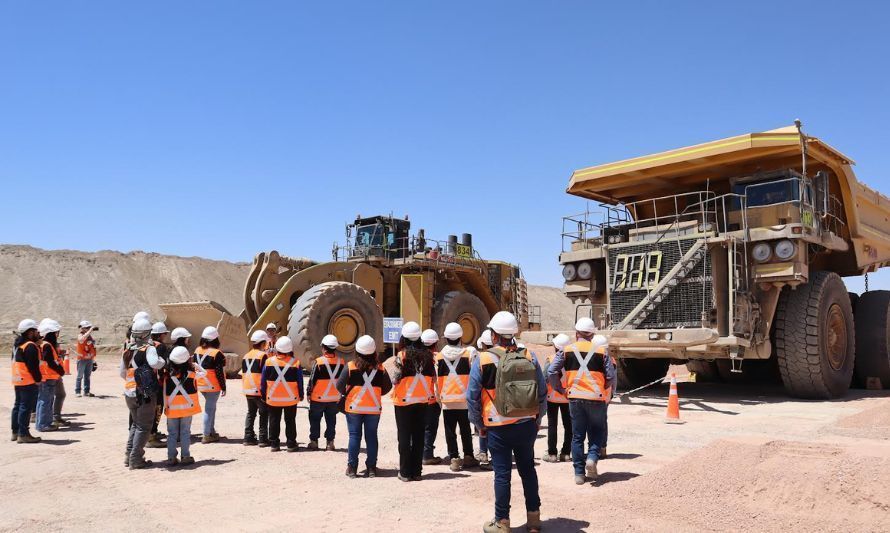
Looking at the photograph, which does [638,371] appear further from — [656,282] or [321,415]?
[321,415]


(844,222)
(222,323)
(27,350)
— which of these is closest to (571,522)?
(27,350)

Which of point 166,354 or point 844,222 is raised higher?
point 844,222

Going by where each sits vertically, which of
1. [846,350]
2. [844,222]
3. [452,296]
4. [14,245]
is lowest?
[846,350]

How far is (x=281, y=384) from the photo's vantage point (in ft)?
27.8

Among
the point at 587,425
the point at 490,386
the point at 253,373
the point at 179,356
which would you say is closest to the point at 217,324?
the point at 253,373

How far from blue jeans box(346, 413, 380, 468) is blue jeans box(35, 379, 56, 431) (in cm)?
550

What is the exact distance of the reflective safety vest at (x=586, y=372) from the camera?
6.34 metres

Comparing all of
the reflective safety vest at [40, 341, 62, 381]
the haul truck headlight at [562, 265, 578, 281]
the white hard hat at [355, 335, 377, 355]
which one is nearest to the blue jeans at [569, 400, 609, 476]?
the white hard hat at [355, 335, 377, 355]

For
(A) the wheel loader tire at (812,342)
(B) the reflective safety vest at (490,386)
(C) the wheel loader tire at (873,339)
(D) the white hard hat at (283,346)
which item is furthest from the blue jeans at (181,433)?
(C) the wheel loader tire at (873,339)

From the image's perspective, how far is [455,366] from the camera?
7.44 m

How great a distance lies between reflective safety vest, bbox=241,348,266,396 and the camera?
8914 mm

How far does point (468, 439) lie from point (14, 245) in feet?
152

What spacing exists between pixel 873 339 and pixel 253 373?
11.1 m

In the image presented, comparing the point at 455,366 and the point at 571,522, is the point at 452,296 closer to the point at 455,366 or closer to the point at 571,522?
the point at 455,366
